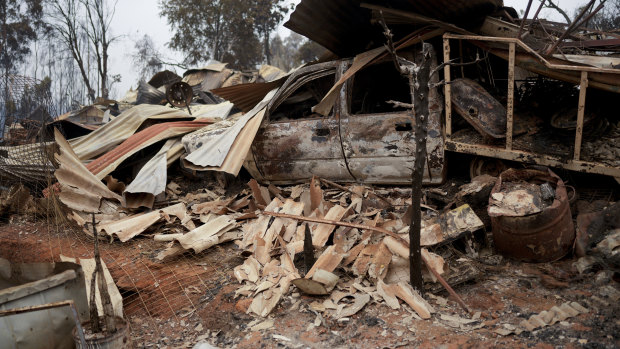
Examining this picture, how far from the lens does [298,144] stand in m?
5.61

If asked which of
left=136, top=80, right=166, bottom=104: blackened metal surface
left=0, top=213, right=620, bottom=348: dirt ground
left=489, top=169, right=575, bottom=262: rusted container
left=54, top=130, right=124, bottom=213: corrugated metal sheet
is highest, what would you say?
left=136, top=80, right=166, bottom=104: blackened metal surface

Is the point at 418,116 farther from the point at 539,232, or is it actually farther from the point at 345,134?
the point at 345,134

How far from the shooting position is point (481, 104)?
15.5 feet

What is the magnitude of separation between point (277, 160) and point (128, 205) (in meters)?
2.23

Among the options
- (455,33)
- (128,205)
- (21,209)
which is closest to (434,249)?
(455,33)

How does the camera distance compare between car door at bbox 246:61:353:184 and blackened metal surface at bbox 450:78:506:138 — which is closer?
blackened metal surface at bbox 450:78:506:138

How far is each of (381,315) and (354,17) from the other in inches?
167

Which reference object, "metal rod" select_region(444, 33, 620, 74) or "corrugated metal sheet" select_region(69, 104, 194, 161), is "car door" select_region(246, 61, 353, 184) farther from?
"corrugated metal sheet" select_region(69, 104, 194, 161)

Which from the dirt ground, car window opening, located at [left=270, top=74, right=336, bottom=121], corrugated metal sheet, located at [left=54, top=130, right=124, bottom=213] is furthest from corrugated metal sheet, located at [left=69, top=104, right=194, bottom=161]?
the dirt ground

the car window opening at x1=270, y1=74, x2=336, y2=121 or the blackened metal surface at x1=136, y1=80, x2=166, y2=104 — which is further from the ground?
the blackened metal surface at x1=136, y1=80, x2=166, y2=104

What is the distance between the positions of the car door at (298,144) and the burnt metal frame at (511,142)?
132 centimetres

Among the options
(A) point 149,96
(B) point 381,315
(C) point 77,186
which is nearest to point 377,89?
(B) point 381,315

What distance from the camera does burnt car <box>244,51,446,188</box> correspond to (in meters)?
4.98

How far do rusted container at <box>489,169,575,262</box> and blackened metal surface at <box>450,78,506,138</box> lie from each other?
98 centimetres
